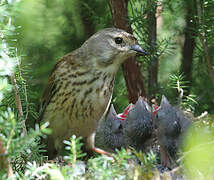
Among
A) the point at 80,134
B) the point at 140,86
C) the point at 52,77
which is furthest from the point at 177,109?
the point at 52,77

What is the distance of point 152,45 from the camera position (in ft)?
11.7

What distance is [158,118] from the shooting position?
2.82m

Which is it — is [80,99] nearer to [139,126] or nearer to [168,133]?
[139,126]

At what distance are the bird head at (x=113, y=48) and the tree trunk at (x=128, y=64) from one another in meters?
0.26

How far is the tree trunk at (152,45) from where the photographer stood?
338 centimetres

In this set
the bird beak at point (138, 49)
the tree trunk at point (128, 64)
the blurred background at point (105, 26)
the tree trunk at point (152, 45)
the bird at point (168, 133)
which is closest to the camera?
the bird at point (168, 133)

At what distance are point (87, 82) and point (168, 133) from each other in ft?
2.75

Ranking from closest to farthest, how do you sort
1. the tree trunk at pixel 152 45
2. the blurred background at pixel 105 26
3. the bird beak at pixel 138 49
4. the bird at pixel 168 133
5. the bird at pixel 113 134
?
the bird at pixel 168 133, the bird at pixel 113 134, the bird beak at pixel 138 49, the tree trunk at pixel 152 45, the blurred background at pixel 105 26

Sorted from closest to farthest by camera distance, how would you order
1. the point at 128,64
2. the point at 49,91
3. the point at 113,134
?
the point at 113,134, the point at 49,91, the point at 128,64

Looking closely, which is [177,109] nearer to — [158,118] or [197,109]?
[158,118]

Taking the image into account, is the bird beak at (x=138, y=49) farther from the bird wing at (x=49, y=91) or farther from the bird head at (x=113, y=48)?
the bird wing at (x=49, y=91)

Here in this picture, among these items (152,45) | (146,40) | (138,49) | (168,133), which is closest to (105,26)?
(146,40)

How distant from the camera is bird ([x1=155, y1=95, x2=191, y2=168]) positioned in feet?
9.07

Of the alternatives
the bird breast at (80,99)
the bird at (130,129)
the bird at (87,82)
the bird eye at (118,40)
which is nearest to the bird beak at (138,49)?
the bird at (87,82)
